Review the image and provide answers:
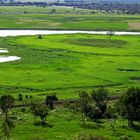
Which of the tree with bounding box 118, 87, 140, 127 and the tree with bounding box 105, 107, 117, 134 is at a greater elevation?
the tree with bounding box 118, 87, 140, 127

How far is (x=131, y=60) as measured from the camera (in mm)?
94625

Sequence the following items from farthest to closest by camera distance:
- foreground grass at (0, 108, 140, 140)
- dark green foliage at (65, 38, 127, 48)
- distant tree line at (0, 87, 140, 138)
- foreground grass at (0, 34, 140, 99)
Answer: dark green foliage at (65, 38, 127, 48), foreground grass at (0, 34, 140, 99), distant tree line at (0, 87, 140, 138), foreground grass at (0, 108, 140, 140)

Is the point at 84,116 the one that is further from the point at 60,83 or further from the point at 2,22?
the point at 2,22

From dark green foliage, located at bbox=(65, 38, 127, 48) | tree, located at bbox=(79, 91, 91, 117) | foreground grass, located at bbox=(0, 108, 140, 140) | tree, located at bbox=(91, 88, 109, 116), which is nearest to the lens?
foreground grass, located at bbox=(0, 108, 140, 140)

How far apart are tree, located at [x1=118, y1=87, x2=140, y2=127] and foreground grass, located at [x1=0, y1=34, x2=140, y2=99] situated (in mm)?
13737

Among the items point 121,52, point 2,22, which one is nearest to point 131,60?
point 121,52

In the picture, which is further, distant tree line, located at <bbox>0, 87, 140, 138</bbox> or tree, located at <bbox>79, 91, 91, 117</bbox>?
tree, located at <bbox>79, 91, 91, 117</bbox>

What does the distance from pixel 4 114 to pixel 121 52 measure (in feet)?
192

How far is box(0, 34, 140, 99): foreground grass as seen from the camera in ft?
229

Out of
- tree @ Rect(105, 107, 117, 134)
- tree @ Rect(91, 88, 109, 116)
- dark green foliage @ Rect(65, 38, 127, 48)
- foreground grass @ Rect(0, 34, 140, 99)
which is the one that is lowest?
dark green foliage @ Rect(65, 38, 127, 48)

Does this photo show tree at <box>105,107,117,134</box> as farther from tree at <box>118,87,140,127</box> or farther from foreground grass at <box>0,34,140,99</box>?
foreground grass at <box>0,34,140,99</box>

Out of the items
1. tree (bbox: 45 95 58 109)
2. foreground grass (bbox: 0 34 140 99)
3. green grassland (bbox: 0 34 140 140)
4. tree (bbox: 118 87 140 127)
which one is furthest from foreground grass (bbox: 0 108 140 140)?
foreground grass (bbox: 0 34 140 99)

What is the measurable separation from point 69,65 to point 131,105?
129ft

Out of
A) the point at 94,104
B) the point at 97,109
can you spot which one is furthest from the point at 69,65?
the point at 97,109
